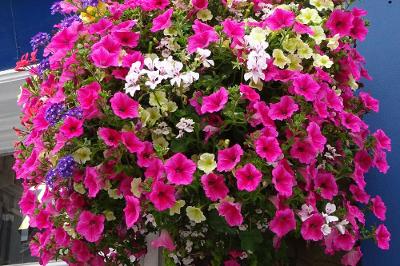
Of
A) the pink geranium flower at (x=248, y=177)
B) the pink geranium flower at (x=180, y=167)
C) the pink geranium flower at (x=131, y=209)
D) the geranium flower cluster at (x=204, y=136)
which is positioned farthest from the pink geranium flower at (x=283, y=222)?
the pink geranium flower at (x=131, y=209)

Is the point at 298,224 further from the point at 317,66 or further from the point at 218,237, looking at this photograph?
the point at 317,66

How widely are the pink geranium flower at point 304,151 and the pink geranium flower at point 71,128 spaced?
573 millimetres

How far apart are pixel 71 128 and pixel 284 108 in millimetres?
578

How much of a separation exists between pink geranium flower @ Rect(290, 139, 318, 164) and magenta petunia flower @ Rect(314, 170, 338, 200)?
89 mm

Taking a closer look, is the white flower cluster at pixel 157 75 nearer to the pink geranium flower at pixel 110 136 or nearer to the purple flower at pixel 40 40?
the pink geranium flower at pixel 110 136

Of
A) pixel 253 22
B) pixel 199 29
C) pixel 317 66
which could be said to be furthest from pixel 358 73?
pixel 199 29

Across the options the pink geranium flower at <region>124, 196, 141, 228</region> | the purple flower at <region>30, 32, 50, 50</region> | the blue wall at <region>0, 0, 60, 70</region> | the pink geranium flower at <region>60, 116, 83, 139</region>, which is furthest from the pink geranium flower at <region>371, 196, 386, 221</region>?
the blue wall at <region>0, 0, 60, 70</region>

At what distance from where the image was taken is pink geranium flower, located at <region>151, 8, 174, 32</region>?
187cm

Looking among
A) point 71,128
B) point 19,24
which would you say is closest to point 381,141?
point 71,128

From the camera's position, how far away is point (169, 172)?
5.46 feet

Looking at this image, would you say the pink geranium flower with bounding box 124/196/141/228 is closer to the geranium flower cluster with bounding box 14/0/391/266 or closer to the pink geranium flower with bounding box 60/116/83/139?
the geranium flower cluster with bounding box 14/0/391/266

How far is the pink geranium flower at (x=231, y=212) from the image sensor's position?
165 centimetres

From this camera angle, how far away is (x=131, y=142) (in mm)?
1723

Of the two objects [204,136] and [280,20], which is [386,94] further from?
[204,136]
